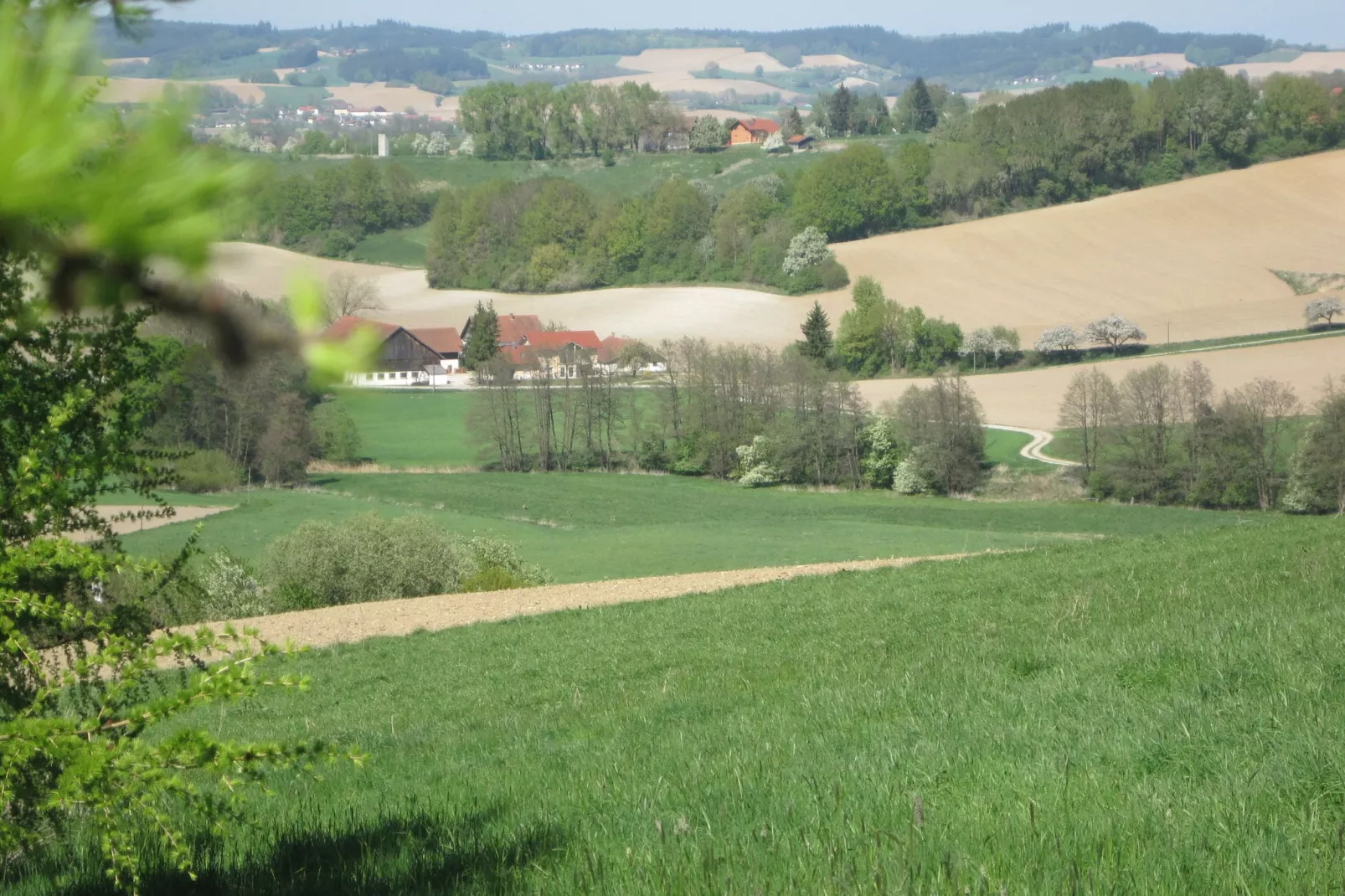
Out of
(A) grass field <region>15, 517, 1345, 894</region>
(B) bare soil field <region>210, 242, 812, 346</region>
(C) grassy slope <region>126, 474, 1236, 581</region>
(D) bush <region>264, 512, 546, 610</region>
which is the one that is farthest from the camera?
(B) bare soil field <region>210, 242, 812, 346</region>

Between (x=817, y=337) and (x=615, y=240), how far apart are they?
85.5 feet

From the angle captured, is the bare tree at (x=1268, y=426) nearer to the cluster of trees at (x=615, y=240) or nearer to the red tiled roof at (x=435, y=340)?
the cluster of trees at (x=615, y=240)

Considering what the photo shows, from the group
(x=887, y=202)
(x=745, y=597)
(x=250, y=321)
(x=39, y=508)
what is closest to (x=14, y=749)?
(x=39, y=508)

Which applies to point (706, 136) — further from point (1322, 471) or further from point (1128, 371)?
point (1322, 471)

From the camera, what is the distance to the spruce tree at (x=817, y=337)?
2763 inches

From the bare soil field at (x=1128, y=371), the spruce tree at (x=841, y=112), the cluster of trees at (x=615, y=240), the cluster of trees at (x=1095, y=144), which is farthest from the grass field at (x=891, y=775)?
the spruce tree at (x=841, y=112)

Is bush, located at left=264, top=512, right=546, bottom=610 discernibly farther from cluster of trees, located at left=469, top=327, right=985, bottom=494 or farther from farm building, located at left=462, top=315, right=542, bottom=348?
farm building, located at left=462, top=315, right=542, bottom=348

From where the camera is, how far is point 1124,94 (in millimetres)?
100625

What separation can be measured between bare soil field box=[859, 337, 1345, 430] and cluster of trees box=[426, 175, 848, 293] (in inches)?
838

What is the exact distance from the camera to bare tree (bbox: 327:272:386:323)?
57.1 inches

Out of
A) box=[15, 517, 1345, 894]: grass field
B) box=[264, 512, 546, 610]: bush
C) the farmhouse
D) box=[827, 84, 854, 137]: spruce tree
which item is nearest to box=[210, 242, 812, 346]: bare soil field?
box=[264, 512, 546, 610]: bush

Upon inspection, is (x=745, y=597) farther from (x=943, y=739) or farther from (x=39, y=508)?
(x=39, y=508)

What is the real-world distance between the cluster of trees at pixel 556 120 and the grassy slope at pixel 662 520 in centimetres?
7735

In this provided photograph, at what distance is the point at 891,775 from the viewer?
16.2 ft
